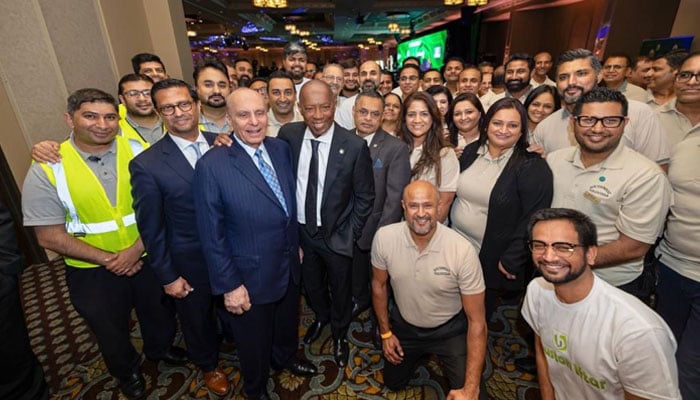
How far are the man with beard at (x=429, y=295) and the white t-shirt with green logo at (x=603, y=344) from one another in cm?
37

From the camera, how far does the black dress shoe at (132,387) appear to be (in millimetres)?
2363

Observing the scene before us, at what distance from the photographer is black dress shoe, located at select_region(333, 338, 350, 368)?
263 cm

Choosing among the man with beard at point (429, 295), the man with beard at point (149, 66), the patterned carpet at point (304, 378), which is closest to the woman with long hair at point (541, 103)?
the patterned carpet at point (304, 378)

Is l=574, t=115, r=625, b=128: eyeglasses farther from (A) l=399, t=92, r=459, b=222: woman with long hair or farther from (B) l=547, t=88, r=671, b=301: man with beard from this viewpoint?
(A) l=399, t=92, r=459, b=222: woman with long hair

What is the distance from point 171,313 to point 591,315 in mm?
2804

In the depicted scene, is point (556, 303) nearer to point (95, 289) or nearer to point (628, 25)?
point (95, 289)

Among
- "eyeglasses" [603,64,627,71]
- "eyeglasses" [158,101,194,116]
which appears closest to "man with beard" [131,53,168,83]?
"eyeglasses" [158,101,194,116]

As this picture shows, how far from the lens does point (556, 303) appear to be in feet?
5.22

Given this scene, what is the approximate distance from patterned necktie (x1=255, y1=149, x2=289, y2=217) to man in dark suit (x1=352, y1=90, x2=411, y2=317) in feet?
2.73

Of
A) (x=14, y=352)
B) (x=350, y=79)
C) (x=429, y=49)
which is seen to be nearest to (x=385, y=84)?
(x=350, y=79)

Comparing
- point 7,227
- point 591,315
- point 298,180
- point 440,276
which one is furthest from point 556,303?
point 7,227

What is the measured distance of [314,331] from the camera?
292 centimetres

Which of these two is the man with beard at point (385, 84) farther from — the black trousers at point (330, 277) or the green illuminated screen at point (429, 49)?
the green illuminated screen at point (429, 49)

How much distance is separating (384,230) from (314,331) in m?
1.32
